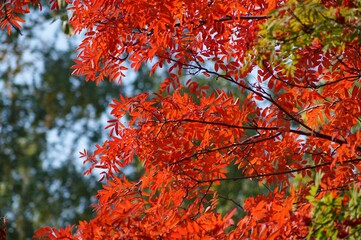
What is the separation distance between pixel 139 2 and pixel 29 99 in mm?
12498

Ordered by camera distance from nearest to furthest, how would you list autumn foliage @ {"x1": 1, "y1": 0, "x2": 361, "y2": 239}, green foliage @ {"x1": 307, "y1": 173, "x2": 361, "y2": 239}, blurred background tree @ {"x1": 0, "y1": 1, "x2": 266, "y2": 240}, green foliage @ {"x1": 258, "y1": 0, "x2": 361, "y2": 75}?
green foliage @ {"x1": 258, "y1": 0, "x2": 361, "y2": 75}
green foliage @ {"x1": 307, "y1": 173, "x2": 361, "y2": 239}
autumn foliage @ {"x1": 1, "y1": 0, "x2": 361, "y2": 239}
blurred background tree @ {"x1": 0, "y1": 1, "x2": 266, "y2": 240}

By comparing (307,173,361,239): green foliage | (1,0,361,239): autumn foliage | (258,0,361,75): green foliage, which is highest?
(1,0,361,239): autumn foliage

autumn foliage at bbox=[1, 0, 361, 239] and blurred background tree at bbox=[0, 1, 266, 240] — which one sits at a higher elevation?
blurred background tree at bbox=[0, 1, 266, 240]

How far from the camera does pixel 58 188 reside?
584 inches

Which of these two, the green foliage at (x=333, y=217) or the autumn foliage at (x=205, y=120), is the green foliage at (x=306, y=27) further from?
the green foliage at (x=333, y=217)

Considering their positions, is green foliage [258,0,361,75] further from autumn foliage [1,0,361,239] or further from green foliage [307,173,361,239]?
green foliage [307,173,361,239]

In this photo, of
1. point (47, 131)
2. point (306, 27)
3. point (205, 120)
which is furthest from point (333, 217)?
point (47, 131)

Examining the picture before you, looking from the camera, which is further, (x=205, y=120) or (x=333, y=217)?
(x=205, y=120)

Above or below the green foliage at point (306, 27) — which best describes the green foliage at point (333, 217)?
below

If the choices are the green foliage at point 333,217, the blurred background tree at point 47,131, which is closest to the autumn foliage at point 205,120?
the green foliage at point 333,217

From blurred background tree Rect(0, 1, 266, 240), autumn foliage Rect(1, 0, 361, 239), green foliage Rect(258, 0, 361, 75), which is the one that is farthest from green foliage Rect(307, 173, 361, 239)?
blurred background tree Rect(0, 1, 266, 240)

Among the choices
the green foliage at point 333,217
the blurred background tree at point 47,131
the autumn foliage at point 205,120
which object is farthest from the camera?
the blurred background tree at point 47,131

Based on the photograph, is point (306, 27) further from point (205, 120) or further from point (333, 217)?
point (205, 120)

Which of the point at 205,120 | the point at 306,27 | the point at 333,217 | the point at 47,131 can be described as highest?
the point at 47,131
